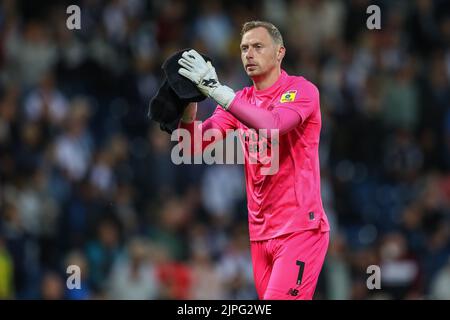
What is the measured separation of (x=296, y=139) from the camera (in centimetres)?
798

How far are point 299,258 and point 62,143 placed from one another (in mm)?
7237

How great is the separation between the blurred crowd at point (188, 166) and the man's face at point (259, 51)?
544 centimetres

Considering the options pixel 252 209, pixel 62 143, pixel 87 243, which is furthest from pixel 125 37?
pixel 252 209

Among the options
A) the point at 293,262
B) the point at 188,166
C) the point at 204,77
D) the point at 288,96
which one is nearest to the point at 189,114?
the point at 204,77

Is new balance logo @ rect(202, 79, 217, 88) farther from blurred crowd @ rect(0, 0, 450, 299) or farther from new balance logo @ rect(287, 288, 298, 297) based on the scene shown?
blurred crowd @ rect(0, 0, 450, 299)

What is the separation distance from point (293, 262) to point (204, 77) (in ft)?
4.80

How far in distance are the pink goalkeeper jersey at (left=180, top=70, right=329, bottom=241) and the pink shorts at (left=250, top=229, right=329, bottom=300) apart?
0.06 m

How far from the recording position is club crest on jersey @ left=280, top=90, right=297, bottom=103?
786 centimetres

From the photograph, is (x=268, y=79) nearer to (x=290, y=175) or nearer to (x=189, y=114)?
(x=189, y=114)

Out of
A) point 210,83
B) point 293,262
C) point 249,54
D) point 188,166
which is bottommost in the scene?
point 293,262

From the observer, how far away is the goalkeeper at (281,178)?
7.78m

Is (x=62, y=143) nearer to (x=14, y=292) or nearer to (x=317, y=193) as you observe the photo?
(x=14, y=292)

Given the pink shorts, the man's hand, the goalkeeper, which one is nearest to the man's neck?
the goalkeeper

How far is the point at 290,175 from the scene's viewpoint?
313 inches
